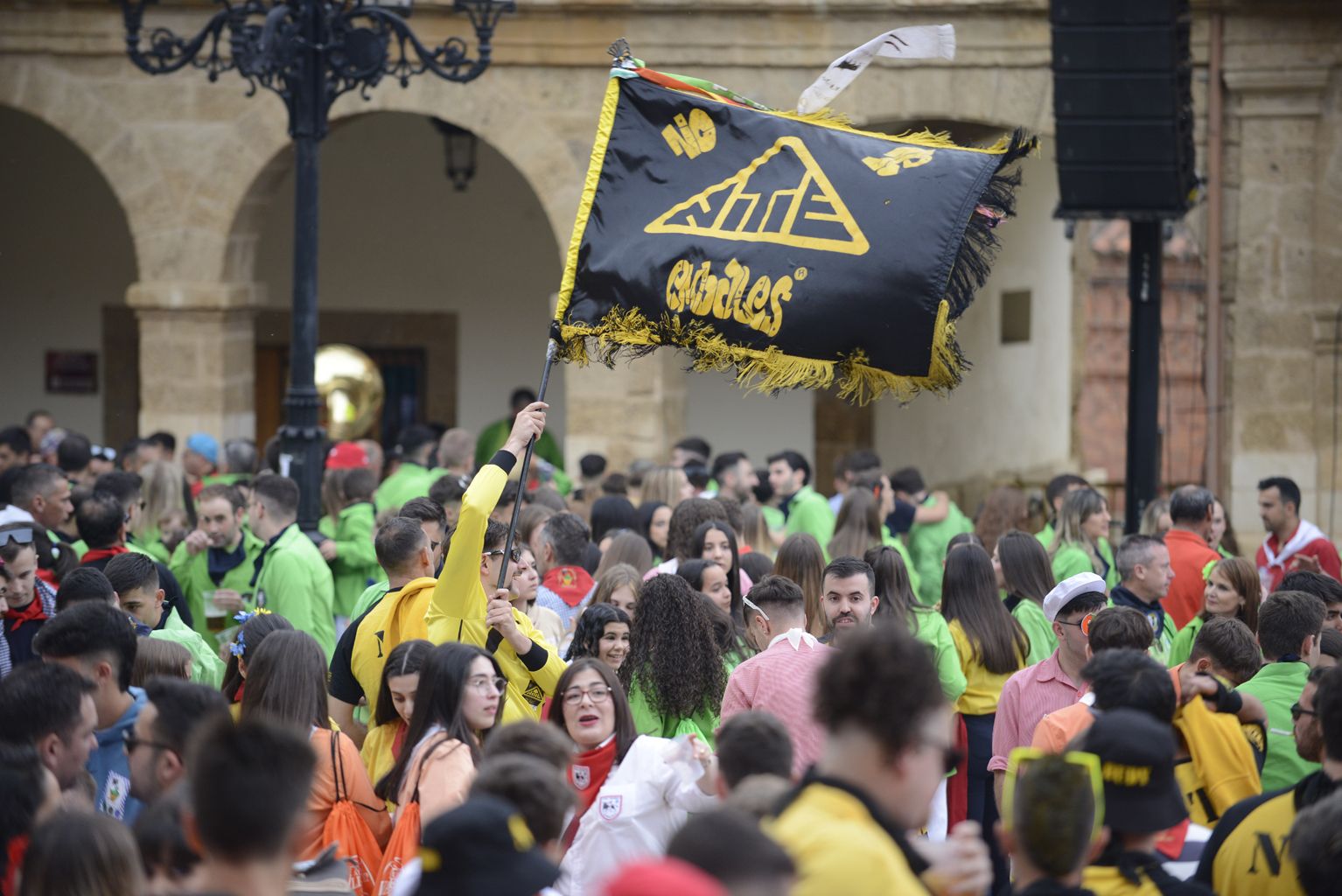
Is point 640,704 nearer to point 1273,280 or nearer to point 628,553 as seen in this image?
point 628,553

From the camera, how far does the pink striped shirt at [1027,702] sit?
5262 mm

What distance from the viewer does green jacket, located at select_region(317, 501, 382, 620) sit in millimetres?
7926

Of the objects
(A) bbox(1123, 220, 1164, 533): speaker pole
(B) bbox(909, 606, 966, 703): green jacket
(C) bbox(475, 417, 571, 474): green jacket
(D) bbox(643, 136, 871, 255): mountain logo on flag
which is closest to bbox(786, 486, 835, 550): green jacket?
(A) bbox(1123, 220, 1164, 533): speaker pole

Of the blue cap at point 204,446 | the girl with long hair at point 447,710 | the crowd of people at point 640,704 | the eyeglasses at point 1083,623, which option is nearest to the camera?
the crowd of people at point 640,704

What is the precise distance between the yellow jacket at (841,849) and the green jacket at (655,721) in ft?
7.75

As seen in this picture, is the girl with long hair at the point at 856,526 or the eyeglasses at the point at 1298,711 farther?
the girl with long hair at the point at 856,526

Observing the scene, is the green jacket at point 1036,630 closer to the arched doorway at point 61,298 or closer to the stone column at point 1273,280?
the stone column at point 1273,280

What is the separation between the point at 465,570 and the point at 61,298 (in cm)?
1172

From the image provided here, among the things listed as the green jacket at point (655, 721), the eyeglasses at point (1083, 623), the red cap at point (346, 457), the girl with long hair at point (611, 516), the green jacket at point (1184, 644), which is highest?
the red cap at point (346, 457)

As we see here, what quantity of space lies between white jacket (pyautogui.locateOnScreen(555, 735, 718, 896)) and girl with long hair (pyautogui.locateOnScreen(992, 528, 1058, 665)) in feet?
7.49

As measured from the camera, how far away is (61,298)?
51.1ft

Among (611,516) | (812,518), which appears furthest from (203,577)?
Result: (812,518)

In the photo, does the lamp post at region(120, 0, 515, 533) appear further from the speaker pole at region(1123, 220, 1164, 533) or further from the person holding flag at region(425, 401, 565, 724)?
the speaker pole at region(1123, 220, 1164, 533)

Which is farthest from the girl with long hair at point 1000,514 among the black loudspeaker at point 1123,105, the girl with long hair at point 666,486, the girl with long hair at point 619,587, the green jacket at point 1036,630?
the girl with long hair at point 619,587
